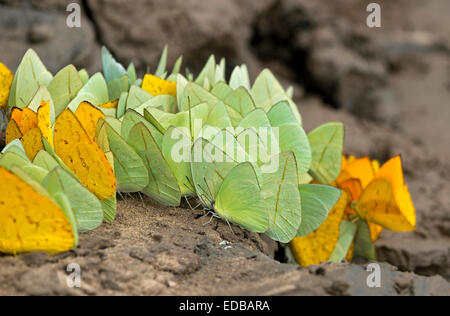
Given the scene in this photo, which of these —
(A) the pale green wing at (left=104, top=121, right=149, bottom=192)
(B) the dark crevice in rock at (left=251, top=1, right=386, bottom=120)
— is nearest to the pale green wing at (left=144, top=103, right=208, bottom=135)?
(A) the pale green wing at (left=104, top=121, right=149, bottom=192)

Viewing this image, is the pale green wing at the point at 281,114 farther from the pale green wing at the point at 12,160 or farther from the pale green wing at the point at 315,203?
the pale green wing at the point at 12,160

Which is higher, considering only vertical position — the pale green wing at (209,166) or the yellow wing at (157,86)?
the yellow wing at (157,86)

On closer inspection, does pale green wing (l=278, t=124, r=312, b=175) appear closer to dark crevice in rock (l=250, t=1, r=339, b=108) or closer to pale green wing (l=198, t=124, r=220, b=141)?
pale green wing (l=198, t=124, r=220, b=141)

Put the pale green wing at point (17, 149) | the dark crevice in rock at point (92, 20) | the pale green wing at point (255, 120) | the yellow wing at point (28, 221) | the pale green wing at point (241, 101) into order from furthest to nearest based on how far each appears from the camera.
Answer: the dark crevice in rock at point (92, 20) < the pale green wing at point (241, 101) < the pale green wing at point (255, 120) < the pale green wing at point (17, 149) < the yellow wing at point (28, 221)

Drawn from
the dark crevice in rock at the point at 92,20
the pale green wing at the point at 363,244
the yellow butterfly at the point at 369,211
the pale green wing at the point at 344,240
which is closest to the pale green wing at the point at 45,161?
the yellow butterfly at the point at 369,211
